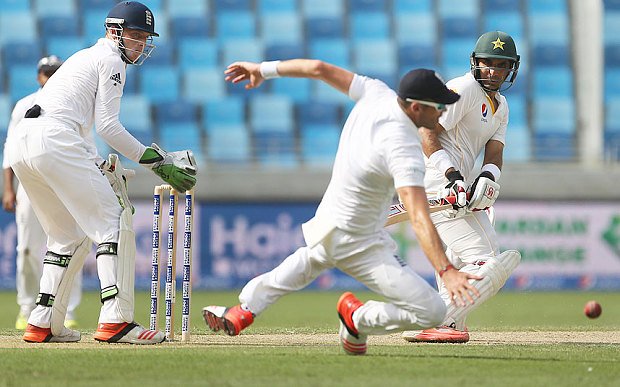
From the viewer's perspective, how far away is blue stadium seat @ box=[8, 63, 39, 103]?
17.0 meters

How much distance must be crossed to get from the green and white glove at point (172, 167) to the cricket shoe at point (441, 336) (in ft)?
5.47

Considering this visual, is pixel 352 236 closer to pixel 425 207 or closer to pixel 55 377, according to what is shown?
pixel 425 207

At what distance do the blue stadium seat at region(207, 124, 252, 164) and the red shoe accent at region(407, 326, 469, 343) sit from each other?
9047 mm

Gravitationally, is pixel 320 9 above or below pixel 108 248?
above

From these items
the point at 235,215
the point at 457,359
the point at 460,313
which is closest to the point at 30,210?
the point at 460,313

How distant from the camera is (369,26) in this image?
18766mm

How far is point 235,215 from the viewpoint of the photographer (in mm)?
14383

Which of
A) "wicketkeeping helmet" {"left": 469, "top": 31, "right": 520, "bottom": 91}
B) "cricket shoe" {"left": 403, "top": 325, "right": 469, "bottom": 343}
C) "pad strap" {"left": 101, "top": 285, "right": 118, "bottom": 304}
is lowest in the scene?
"cricket shoe" {"left": 403, "top": 325, "right": 469, "bottom": 343}

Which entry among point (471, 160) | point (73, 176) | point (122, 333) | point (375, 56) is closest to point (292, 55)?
point (375, 56)

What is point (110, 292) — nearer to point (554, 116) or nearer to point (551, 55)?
point (554, 116)

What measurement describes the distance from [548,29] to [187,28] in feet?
19.6

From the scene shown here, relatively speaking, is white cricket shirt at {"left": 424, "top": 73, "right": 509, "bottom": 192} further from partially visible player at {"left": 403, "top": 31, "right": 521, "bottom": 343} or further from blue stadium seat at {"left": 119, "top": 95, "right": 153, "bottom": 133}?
blue stadium seat at {"left": 119, "top": 95, "right": 153, "bottom": 133}

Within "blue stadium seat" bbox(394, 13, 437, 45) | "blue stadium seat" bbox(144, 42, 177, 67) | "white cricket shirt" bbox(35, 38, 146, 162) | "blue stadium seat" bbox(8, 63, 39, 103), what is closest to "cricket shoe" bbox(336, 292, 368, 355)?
"white cricket shirt" bbox(35, 38, 146, 162)

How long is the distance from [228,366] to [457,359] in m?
1.20
